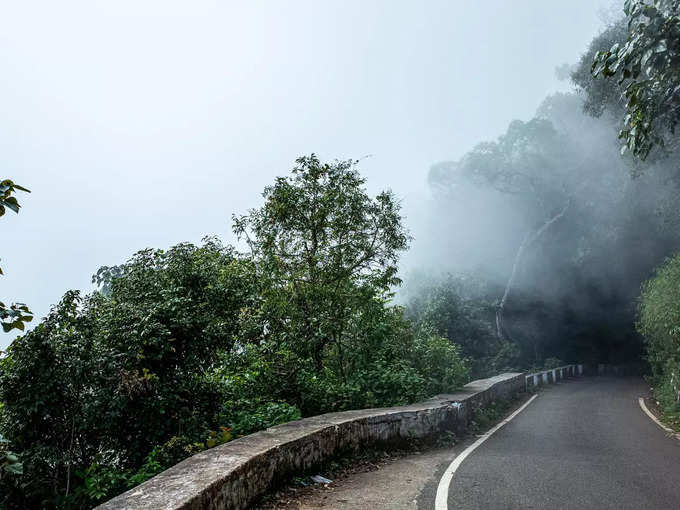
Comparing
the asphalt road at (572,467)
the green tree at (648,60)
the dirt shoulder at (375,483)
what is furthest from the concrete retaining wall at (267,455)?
the green tree at (648,60)

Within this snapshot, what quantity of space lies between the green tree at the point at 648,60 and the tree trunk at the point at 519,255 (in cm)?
3182

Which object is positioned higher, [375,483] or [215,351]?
[215,351]

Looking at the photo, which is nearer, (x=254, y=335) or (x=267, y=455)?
(x=267, y=455)

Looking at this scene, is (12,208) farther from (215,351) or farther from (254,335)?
(254,335)

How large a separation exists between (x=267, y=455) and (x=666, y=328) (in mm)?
17287

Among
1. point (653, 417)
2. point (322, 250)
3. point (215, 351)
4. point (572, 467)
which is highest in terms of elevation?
point (322, 250)

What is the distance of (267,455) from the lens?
5.45 metres

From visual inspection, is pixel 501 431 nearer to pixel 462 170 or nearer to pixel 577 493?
pixel 577 493

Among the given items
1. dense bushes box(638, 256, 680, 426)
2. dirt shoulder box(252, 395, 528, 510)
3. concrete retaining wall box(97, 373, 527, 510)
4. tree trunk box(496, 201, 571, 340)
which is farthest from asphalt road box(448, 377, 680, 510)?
tree trunk box(496, 201, 571, 340)

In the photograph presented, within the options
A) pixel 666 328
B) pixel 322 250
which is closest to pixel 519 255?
pixel 666 328

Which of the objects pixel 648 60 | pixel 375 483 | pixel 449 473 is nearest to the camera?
pixel 648 60

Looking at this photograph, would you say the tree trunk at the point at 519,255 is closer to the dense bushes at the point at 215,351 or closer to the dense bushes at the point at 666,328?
the dense bushes at the point at 666,328

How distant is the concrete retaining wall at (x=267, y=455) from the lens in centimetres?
411

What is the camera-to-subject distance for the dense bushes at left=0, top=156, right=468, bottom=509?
716cm
